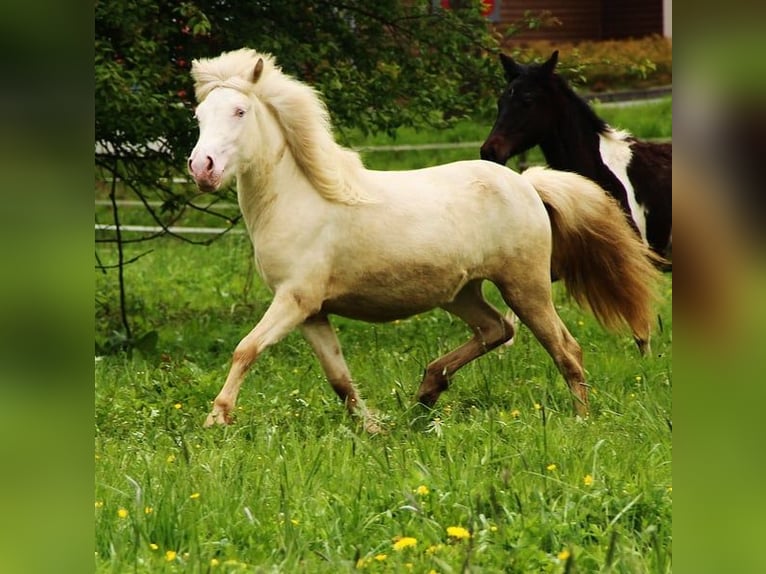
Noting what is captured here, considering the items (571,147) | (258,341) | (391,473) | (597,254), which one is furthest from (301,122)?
(571,147)

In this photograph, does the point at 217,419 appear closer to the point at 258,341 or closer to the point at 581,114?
the point at 258,341

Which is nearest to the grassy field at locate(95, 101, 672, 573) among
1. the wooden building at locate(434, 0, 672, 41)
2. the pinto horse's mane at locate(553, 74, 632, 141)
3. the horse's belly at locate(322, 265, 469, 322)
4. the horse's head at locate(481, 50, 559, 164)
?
the horse's belly at locate(322, 265, 469, 322)

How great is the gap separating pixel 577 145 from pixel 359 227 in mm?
3111

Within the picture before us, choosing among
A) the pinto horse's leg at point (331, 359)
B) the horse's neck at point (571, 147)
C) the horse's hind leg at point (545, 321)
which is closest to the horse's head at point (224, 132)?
the pinto horse's leg at point (331, 359)

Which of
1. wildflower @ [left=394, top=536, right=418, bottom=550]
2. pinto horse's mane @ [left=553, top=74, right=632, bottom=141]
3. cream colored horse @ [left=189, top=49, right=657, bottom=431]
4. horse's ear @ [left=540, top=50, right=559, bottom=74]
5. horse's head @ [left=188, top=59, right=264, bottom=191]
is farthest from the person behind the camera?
pinto horse's mane @ [left=553, top=74, right=632, bottom=141]

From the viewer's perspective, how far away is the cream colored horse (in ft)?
18.7

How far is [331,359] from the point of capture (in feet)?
19.8

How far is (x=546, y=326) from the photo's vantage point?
21.0 feet

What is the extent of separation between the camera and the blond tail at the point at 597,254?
660cm

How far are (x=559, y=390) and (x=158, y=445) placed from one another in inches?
93.7

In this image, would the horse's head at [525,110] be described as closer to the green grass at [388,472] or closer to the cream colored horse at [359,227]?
the green grass at [388,472]

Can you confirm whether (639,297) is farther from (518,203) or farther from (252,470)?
(252,470)

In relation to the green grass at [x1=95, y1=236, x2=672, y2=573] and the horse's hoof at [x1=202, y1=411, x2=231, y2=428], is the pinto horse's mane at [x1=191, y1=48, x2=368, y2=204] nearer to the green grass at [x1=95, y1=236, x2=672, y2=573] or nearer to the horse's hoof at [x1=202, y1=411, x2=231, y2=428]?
the green grass at [x1=95, y1=236, x2=672, y2=573]

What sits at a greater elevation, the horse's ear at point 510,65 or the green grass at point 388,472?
the horse's ear at point 510,65
